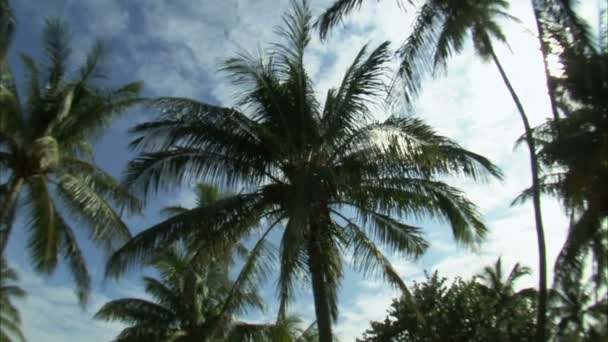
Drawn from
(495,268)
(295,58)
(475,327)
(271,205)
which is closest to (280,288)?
(271,205)

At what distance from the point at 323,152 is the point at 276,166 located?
3.20 ft

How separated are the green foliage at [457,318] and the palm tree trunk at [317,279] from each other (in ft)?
20.8

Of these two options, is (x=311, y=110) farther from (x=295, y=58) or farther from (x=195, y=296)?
(x=195, y=296)

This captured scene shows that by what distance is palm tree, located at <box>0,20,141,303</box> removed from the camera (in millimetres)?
12789

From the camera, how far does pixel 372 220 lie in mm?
11820

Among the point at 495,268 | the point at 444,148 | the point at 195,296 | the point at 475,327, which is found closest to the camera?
the point at 444,148

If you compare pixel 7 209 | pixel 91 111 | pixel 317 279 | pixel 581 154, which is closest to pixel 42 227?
pixel 7 209

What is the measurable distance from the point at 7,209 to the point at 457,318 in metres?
12.4

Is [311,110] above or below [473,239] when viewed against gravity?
above

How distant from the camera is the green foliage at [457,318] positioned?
1714 cm

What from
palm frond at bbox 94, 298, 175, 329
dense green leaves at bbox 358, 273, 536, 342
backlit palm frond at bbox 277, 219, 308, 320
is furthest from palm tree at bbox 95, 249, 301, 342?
backlit palm frond at bbox 277, 219, 308, 320

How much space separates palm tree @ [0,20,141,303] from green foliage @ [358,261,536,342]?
345 inches

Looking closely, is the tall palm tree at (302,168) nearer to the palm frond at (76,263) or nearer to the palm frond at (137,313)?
the palm frond at (76,263)

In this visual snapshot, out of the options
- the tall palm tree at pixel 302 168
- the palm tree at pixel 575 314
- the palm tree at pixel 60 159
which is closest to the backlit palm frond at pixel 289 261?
the tall palm tree at pixel 302 168
